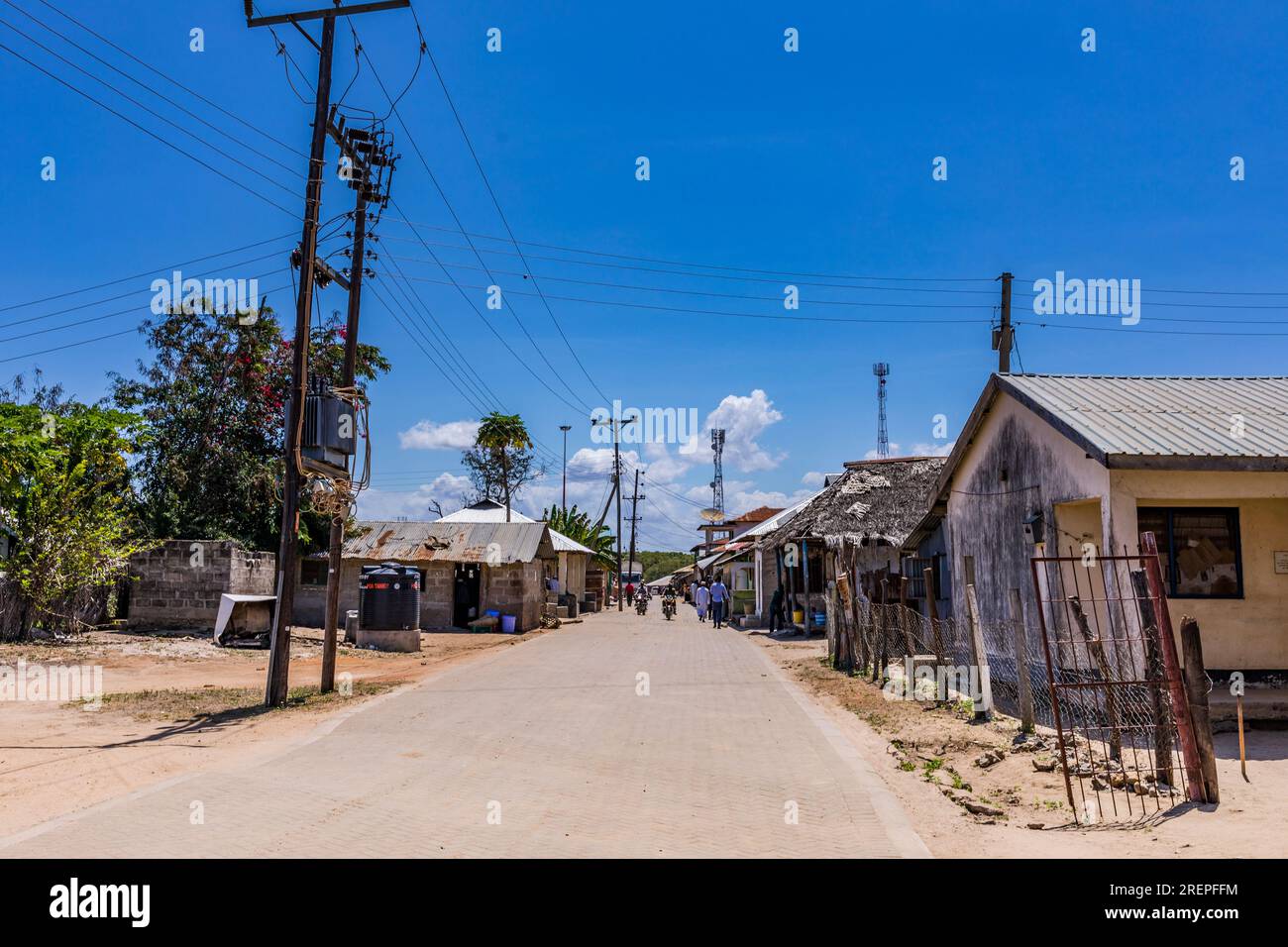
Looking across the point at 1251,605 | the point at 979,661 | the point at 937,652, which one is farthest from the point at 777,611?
the point at 979,661

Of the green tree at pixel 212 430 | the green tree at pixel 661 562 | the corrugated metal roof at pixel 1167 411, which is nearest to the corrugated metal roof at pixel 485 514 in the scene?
the green tree at pixel 212 430

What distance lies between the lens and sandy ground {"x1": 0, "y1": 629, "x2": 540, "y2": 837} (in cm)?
843

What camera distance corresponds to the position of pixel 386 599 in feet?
74.6

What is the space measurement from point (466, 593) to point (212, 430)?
1039 cm

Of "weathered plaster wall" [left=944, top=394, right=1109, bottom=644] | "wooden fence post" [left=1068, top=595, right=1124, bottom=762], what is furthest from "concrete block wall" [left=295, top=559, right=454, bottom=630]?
"wooden fence post" [left=1068, top=595, right=1124, bottom=762]

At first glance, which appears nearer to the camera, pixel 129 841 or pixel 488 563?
pixel 129 841

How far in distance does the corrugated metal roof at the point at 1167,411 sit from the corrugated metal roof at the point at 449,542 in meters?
20.7

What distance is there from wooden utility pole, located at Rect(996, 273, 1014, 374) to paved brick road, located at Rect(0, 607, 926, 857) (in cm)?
1309

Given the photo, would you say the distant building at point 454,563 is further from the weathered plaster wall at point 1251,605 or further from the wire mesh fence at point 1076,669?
the weathered plaster wall at point 1251,605

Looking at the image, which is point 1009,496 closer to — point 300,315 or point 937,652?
point 937,652

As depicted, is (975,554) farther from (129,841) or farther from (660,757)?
(129,841)
